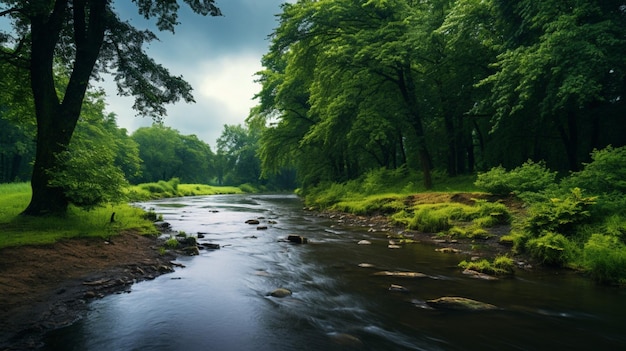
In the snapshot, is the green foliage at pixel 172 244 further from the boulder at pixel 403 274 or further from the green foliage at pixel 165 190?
the green foliage at pixel 165 190

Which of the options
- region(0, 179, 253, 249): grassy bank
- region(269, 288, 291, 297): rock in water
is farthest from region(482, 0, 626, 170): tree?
region(0, 179, 253, 249): grassy bank

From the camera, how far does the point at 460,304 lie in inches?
225

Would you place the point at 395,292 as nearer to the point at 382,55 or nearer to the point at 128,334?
the point at 128,334

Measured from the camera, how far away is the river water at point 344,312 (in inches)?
179

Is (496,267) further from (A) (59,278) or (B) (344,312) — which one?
(A) (59,278)

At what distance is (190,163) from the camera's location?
84562mm

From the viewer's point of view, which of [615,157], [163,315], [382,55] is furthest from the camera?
[382,55]

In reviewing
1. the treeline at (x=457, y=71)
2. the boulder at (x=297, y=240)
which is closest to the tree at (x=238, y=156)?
the treeline at (x=457, y=71)

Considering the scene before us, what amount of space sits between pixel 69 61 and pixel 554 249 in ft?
62.2

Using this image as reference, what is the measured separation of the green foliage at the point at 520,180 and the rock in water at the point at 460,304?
22.8ft

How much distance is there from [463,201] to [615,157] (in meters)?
5.72

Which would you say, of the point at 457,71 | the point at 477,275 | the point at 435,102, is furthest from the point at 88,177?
the point at 457,71

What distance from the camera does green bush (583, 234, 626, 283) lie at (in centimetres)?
688

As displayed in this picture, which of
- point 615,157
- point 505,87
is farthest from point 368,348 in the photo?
point 505,87
